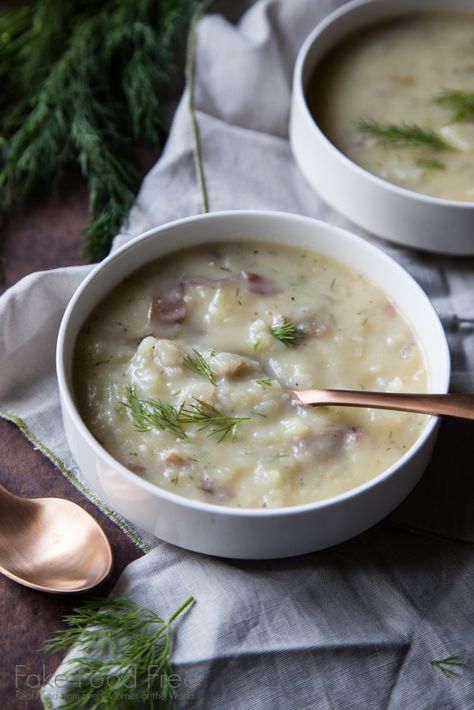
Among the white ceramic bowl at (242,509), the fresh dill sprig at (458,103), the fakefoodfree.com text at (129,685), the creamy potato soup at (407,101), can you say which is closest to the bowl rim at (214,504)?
the white ceramic bowl at (242,509)

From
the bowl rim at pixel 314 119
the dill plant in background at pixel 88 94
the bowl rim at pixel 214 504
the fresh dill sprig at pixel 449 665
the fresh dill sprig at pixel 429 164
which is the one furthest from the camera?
the dill plant in background at pixel 88 94

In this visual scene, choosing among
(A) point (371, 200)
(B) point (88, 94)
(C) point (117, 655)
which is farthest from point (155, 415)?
(B) point (88, 94)

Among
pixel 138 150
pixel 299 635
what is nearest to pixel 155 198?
pixel 138 150

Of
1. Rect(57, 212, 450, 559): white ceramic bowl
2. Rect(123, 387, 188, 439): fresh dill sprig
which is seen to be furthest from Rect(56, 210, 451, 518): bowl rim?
Rect(123, 387, 188, 439): fresh dill sprig

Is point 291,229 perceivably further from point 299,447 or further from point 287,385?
point 299,447

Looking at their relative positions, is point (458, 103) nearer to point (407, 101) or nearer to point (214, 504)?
point (407, 101)

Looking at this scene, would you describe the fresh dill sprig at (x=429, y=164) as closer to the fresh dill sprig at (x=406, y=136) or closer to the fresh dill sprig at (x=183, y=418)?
the fresh dill sprig at (x=406, y=136)
